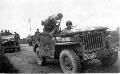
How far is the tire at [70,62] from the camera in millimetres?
5738

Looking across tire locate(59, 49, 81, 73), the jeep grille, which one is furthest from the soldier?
the jeep grille

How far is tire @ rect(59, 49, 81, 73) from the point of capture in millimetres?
5738

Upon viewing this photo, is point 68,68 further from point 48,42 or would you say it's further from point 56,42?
point 48,42

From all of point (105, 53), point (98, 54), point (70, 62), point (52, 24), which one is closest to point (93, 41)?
point (98, 54)

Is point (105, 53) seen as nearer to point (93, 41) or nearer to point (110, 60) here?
point (93, 41)

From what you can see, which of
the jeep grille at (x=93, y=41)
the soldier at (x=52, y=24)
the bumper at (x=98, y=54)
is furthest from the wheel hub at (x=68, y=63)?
the soldier at (x=52, y=24)

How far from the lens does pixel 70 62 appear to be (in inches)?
237

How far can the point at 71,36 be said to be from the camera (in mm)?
6121

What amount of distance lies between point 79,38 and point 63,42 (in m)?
0.75

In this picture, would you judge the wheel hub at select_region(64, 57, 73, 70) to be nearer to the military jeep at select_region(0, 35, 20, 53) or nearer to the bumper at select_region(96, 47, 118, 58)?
the bumper at select_region(96, 47, 118, 58)

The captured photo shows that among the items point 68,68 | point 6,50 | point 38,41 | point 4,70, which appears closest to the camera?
point 68,68

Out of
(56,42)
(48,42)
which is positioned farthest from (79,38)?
(48,42)

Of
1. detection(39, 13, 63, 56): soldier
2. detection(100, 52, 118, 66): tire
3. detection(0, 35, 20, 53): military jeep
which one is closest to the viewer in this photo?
detection(100, 52, 118, 66): tire

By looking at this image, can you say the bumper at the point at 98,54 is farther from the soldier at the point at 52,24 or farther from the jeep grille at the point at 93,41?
the soldier at the point at 52,24
